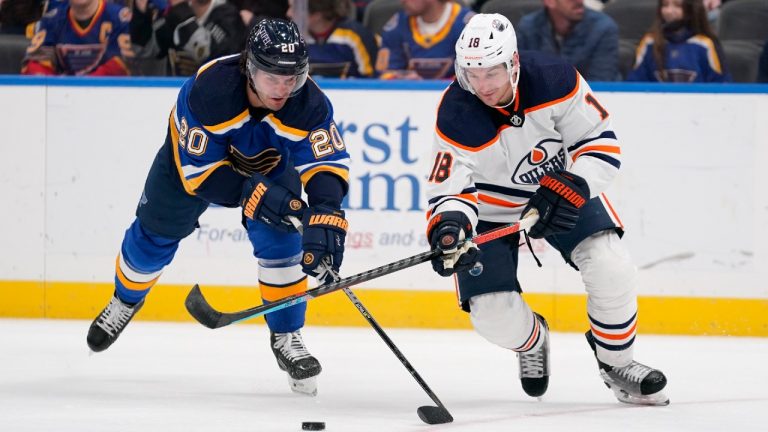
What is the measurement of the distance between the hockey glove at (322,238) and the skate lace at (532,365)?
643 mm

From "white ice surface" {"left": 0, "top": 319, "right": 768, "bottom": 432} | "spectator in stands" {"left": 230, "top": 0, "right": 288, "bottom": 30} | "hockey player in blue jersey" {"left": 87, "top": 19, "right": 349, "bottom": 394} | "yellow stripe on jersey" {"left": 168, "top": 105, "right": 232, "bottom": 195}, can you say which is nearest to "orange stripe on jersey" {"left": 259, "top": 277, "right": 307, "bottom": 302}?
"hockey player in blue jersey" {"left": 87, "top": 19, "right": 349, "bottom": 394}

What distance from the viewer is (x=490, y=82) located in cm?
327

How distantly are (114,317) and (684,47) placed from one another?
2.61 metres

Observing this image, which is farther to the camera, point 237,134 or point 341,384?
point 341,384

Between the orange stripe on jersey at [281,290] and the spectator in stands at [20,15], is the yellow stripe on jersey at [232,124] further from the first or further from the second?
the spectator in stands at [20,15]

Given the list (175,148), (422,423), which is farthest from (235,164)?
(422,423)

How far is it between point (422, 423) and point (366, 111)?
2.17m

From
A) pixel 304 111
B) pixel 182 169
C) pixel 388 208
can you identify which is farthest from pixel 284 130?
pixel 388 208

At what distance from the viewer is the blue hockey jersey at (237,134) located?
3.50m

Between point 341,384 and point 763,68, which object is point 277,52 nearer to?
point 341,384

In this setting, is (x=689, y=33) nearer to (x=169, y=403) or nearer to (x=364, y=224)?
(x=364, y=224)

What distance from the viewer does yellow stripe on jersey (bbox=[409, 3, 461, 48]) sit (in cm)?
521

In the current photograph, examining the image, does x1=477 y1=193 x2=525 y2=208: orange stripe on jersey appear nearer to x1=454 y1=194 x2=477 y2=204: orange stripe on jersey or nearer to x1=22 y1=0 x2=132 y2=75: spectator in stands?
x1=454 y1=194 x2=477 y2=204: orange stripe on jersey

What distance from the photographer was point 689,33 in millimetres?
5074
